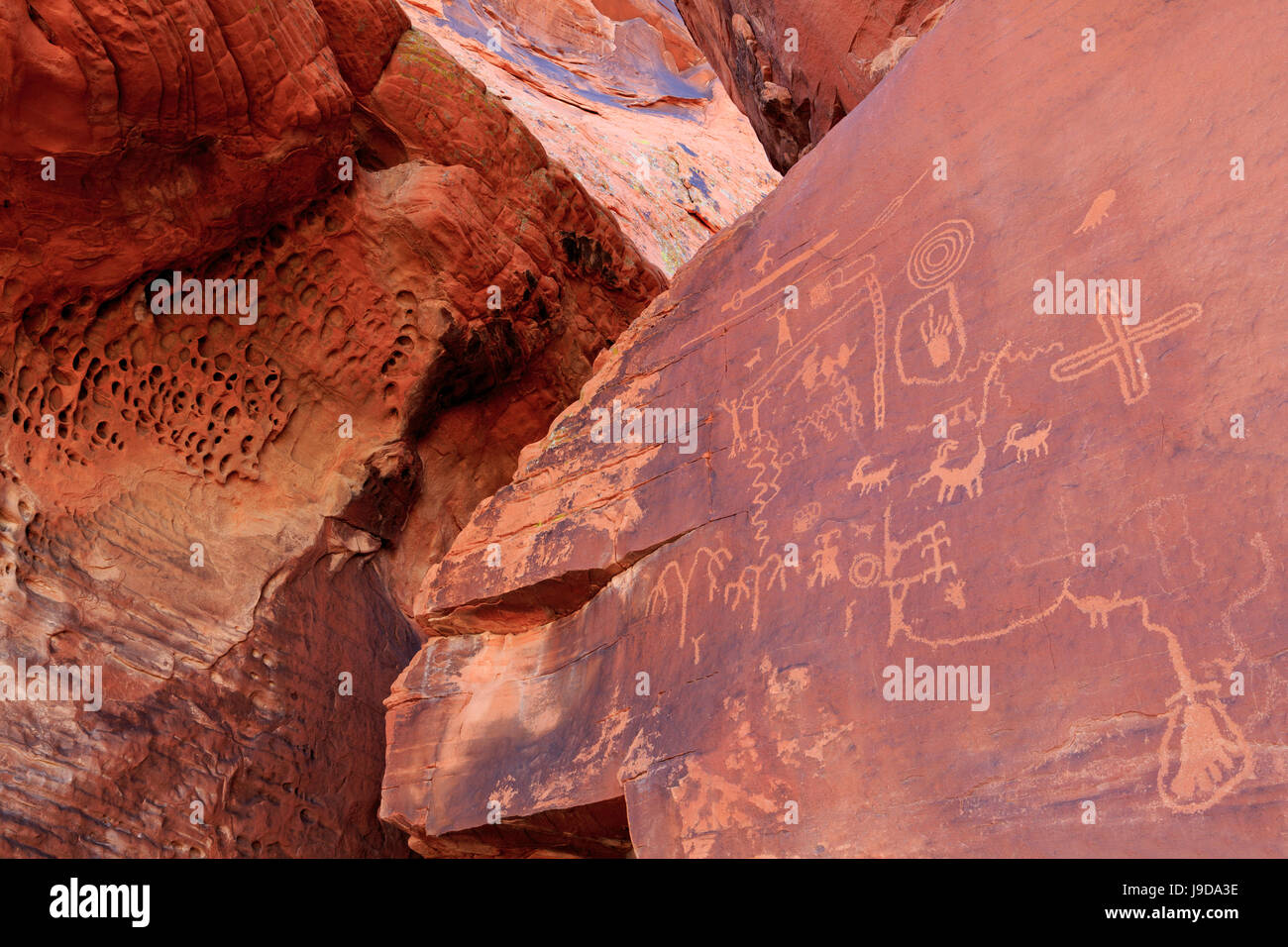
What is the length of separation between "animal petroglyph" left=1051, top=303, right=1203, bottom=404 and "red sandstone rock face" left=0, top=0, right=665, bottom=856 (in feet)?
13.3

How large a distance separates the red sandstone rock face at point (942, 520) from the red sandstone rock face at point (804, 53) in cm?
141

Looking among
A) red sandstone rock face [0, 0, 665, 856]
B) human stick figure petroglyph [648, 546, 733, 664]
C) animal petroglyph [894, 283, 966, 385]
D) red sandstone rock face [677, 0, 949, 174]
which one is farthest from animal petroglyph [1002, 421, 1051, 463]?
red sandstone rock face [0, 0, 665, 856]

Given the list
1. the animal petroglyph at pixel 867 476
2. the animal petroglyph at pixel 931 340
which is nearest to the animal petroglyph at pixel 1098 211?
the animal petroglyph at pixel 931 340

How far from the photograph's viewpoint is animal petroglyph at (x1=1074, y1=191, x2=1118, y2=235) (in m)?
3.35

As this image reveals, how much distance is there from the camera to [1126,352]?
10.3 feet

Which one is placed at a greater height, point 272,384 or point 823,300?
point 272,384

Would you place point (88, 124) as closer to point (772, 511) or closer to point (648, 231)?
point (772, 511)

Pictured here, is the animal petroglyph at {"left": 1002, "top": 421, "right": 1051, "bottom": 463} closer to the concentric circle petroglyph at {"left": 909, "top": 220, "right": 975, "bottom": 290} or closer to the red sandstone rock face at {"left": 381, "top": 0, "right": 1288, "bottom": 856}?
the red sandstone rock face at {"left": 381, "top": 0, "right": 1288, "bottom": 856}

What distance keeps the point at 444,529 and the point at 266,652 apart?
1564mm

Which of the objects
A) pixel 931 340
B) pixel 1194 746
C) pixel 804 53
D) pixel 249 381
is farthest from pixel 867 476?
pixel 249 381

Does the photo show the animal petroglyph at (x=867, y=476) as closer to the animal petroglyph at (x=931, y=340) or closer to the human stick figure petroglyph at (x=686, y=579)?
the animal petroglyph at (x=931, y=340)

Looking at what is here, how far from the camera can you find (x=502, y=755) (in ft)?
14.6

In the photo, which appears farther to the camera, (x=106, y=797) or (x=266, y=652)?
(x=266, y=652)

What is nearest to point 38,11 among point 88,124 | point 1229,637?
point 88,124
